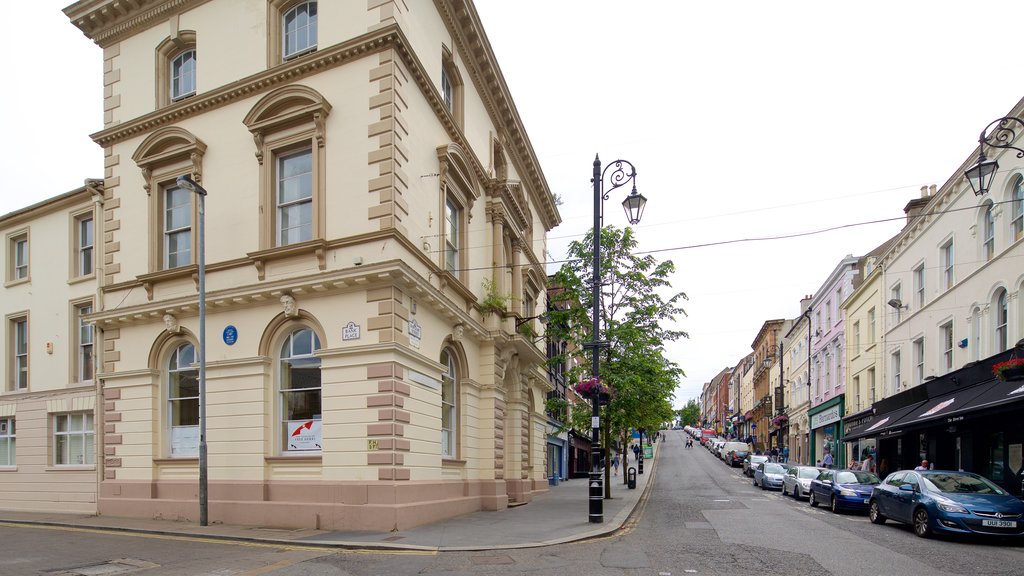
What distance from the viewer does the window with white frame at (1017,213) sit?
62.1 feet

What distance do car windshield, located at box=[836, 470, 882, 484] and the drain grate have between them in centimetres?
1778

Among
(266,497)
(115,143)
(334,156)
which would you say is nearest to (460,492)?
(266,497)

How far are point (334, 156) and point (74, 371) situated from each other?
37.9ft

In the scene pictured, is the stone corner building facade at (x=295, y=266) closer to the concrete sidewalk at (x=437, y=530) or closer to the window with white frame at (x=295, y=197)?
the window with white frame at (x=295, y=197)

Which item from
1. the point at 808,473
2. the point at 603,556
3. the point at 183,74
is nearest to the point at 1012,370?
the point at 603,556

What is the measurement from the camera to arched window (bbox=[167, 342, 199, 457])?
55.0ft

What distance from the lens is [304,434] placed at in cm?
1511

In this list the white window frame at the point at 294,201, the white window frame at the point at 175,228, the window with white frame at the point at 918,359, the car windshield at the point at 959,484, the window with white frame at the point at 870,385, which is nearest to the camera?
the car windshield at the point at 959,484

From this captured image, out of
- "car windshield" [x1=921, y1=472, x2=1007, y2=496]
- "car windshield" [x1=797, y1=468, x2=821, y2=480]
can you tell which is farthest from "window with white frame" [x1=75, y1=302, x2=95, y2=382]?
Result: "car windshield" [x1=797, y1=468, x2=821, y2=480]

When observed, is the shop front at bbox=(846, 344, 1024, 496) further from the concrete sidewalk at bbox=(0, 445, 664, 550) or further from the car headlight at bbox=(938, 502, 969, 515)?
the concrete sidewalk at bbox=(0, 445, 664, 550)

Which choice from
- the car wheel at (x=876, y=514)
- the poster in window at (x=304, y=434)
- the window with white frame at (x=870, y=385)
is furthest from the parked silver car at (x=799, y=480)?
the poster in window at (x=304, y=434)

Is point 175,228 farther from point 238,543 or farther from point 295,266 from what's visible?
point 238,543

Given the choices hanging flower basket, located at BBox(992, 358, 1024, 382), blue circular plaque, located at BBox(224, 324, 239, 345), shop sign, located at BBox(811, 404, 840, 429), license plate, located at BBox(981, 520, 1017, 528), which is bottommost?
shop sign, located at BBox(811, 404, 840, 429)

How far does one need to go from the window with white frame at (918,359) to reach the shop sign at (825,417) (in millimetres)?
12018
